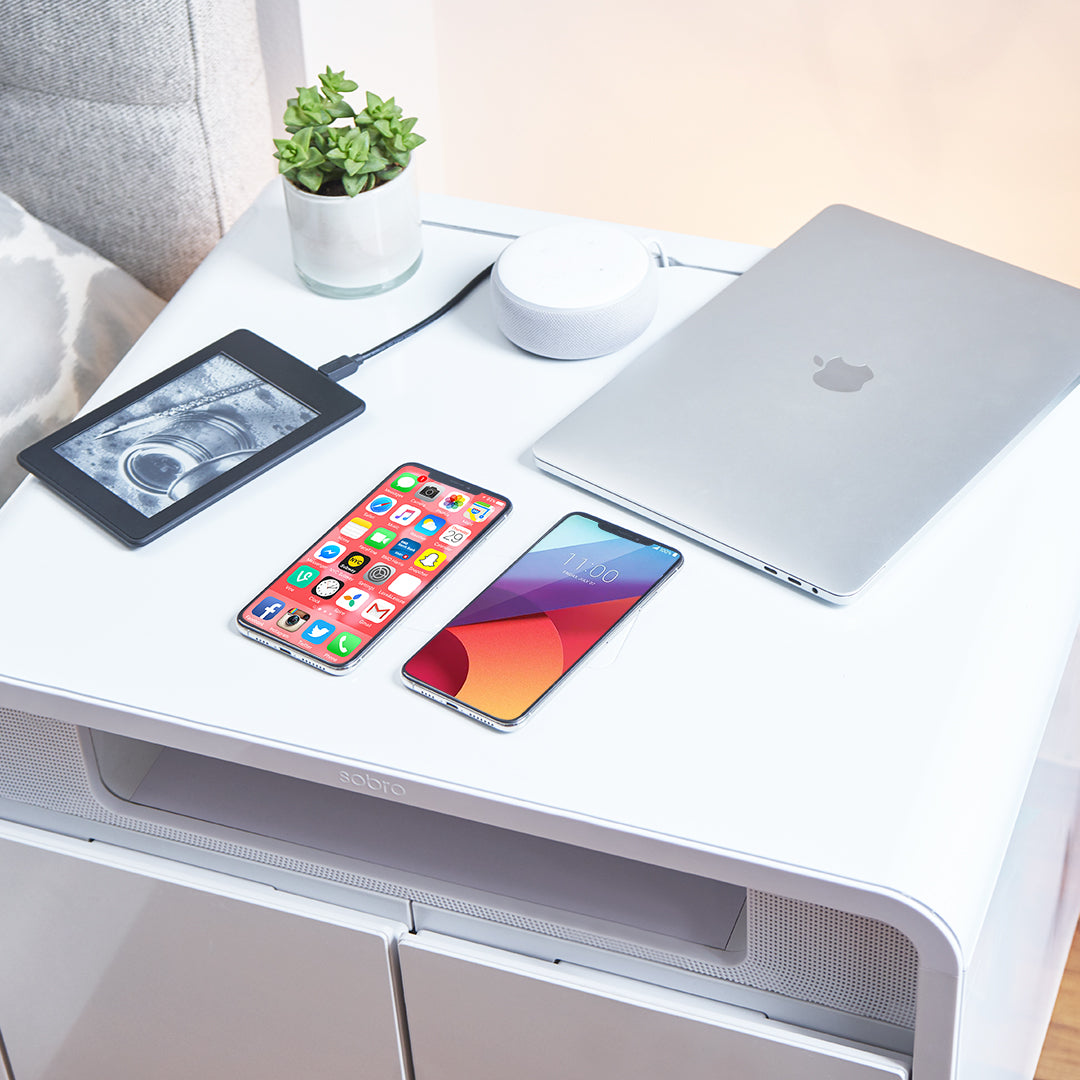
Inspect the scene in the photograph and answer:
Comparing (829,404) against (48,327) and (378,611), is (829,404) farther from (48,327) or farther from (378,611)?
(48,327)

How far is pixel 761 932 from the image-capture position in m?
0.60

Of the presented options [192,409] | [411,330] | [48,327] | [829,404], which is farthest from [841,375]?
[48,327]

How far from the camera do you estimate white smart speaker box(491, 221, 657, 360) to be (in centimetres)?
78

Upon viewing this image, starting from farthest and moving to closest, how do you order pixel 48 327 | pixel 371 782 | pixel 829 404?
pixel 48 327, pixel 829 404, pixel 371 782

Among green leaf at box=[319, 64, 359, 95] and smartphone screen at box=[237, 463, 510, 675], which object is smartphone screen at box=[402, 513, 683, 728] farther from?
green leaf at box=[319, 64, 359, 95]

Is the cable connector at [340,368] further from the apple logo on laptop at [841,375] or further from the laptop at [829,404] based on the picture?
the apple logo on laptop at [841,375]

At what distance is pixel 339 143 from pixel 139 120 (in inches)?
10.5

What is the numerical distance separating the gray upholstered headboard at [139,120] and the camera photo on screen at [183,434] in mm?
276

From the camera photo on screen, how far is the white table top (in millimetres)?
24

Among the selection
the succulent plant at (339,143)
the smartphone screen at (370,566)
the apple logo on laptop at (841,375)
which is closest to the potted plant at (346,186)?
the succulent plant at (339,143)

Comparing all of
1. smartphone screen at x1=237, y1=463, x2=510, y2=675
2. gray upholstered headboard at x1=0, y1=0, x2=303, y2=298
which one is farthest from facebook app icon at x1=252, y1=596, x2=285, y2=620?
gray upholstered headboard at x1=0, y1=0, x2=303, y2=298

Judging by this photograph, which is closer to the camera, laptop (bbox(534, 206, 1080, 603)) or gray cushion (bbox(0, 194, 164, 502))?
laptop (bbox(534, 206, 1080, 603))

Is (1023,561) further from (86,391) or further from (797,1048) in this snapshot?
(86,391)

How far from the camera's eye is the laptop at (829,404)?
2.23 feet
